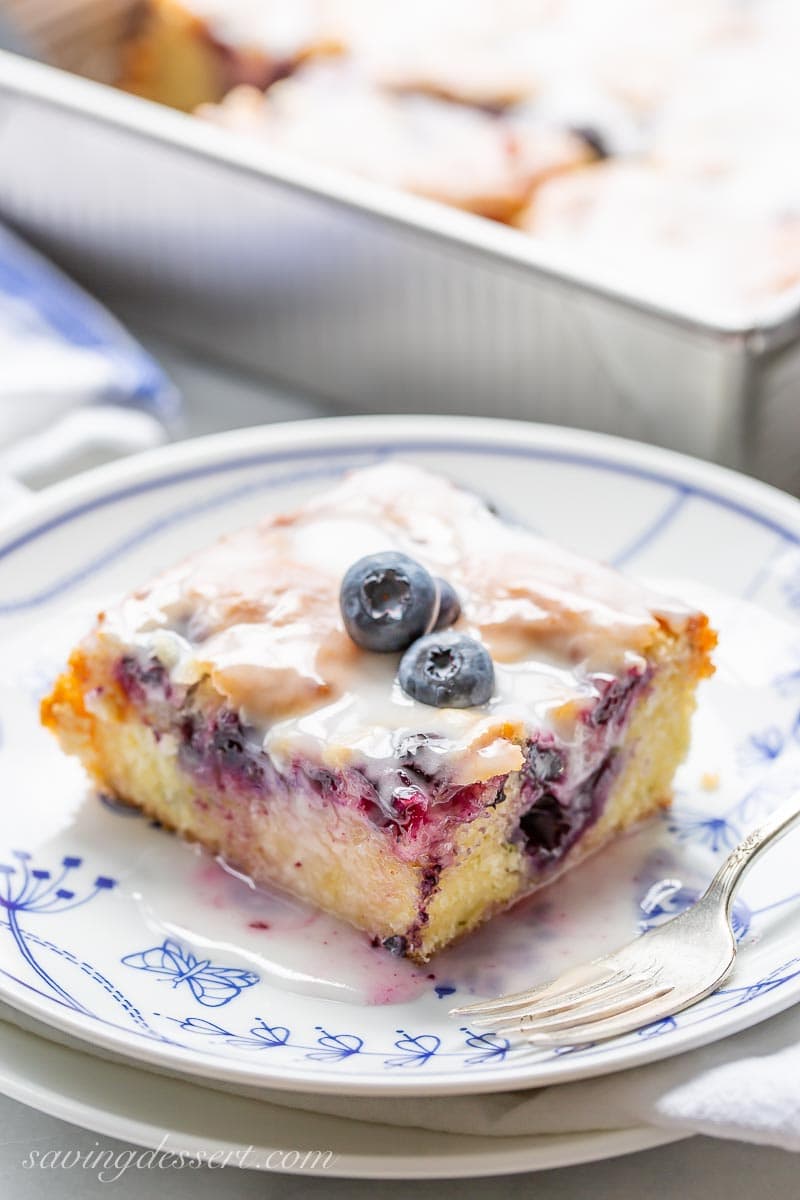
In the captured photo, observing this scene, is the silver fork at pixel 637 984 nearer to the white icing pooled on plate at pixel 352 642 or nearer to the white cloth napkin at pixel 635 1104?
the white cloth napkin at pixel 635 1104

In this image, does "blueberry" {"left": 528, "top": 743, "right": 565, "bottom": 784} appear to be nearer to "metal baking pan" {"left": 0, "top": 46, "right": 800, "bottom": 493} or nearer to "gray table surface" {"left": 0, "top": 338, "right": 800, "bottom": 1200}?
"gray table surface" {"left": 0, "top": 338, "right": 800, "bottom": 1200}

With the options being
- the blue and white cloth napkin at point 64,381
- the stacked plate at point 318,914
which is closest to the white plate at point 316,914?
the stacked plate at point 318,914

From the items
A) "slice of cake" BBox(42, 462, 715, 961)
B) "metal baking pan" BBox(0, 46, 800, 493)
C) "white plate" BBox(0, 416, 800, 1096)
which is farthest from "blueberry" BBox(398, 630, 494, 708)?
"metal baking pan" BBox(0, 46, 800, 493)

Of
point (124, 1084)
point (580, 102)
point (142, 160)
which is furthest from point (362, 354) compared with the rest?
point (124, 1084)

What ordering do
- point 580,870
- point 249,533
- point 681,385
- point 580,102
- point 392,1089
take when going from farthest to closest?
point 580,102 → point 681,385 → point 249,533 → point 580,870 → point 392,1089

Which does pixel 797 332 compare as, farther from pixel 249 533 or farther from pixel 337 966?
pixel 337 966

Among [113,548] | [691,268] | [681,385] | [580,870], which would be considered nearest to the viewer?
[580,870]
